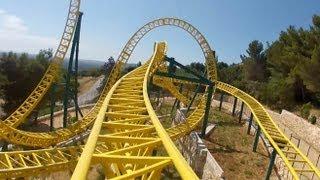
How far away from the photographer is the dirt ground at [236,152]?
22297mm

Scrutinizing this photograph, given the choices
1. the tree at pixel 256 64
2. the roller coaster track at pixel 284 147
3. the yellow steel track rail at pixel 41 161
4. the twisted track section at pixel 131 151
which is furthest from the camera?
the tree at pixel 256 64

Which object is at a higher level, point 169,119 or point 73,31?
point 73,31

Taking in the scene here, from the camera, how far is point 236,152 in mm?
25656

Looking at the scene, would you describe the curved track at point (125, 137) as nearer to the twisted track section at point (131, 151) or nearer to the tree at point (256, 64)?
the twisted track section at point (131, 151)

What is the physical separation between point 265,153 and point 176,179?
24.3ft

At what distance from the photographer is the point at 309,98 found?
4006 centimetres

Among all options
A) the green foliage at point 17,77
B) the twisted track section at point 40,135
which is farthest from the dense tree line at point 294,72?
the green foliage at point 17,77

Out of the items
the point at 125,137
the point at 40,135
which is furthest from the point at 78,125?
the point at 125,137

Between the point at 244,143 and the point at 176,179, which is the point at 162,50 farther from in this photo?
the point at 176,179

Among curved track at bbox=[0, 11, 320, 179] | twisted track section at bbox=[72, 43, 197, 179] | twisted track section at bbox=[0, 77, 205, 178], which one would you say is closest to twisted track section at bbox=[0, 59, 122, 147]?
curved track at bbox=[0, 11, 320, 179]

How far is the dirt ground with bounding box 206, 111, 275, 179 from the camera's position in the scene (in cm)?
2230

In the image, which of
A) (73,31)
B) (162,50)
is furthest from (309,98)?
Result: (73,31)

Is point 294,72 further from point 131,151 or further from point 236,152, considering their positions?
point 131,151

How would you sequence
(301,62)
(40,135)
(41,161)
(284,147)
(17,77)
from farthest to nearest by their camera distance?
(17,77)
(301,62)
(40,135)
(284,147)
(41,161)
